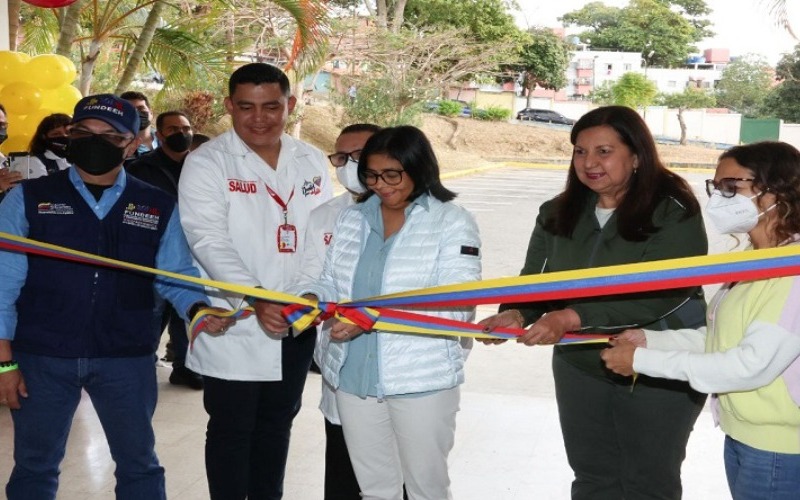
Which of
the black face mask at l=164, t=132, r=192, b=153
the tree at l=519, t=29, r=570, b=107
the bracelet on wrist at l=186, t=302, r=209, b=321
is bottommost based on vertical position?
the bracelet on wrist at l=186, t=302, r=209, b=321

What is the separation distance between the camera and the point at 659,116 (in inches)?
1267

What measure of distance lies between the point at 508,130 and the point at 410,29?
646cm

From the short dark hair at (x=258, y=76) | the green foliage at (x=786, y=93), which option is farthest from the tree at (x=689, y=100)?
the short dark hair at (x=258, y=76)

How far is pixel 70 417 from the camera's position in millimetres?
2875

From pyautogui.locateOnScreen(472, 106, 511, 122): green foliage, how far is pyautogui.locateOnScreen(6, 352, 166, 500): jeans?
29.2 meters

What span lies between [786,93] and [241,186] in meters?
28.1

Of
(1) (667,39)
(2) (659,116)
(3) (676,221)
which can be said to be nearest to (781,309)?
(3) (676,221)

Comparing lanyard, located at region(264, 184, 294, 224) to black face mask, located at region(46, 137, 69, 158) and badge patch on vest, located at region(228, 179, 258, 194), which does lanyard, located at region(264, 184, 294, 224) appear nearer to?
badge patch on vest, located at region(228, 179, 258, 194)

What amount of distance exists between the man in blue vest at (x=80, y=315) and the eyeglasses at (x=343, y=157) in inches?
30.0

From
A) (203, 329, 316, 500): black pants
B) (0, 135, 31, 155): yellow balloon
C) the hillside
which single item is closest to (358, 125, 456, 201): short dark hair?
(203, 329, 316, 500): black pants

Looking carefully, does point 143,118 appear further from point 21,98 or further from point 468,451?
Result: point 468,451

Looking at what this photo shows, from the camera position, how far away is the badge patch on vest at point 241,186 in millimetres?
3205

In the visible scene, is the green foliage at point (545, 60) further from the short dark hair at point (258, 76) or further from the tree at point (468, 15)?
the short dark hair at point (258, 76)

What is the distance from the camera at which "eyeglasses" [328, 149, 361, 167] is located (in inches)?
134
